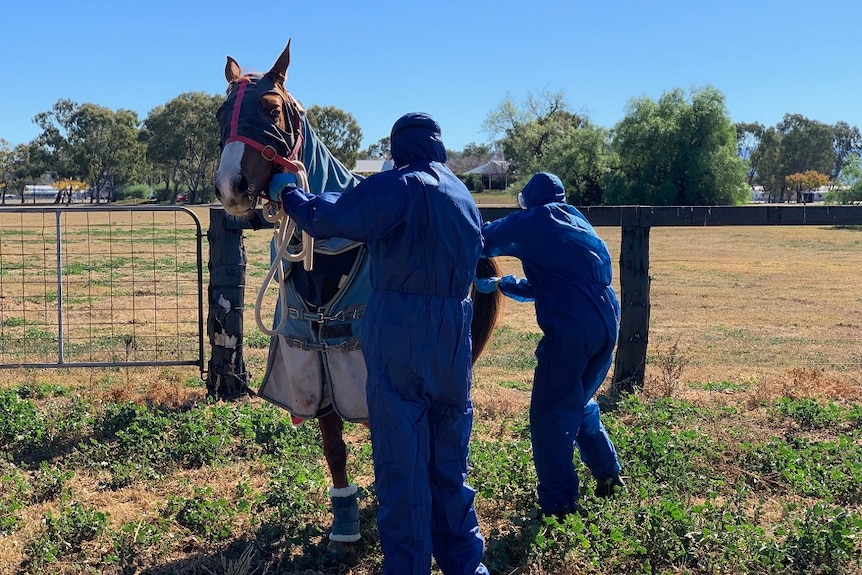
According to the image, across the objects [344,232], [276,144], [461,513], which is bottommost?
[461,513]

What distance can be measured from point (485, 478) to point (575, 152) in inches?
1577

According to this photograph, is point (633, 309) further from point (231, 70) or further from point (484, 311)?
point (231, 70)

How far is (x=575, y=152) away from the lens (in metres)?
42.9

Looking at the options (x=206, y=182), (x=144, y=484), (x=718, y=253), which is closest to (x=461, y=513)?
(x=144, y=484)

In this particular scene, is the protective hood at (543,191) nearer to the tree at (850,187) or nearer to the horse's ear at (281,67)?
the horse's ear at (281,67)

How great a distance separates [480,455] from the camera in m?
4.88

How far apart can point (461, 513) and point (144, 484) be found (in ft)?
8.21

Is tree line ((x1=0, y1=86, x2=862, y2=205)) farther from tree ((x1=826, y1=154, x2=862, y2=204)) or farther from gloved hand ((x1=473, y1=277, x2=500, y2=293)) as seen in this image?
gloved hand ((x1=473, y1=277, x2=500, y2=293))

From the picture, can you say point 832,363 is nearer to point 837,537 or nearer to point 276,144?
point 837,537

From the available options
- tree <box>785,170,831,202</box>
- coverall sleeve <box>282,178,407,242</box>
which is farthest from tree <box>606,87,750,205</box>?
tree <box>785,170,831,202</box>

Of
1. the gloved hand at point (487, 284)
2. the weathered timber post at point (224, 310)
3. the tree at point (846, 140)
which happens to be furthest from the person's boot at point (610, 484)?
the tree at point (846, 140)

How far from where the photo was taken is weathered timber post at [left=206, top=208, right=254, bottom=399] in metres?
→ 6.60

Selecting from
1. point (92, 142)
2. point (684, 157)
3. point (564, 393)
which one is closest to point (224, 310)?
point (564, 393)

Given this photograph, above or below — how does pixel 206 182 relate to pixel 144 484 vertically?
above
